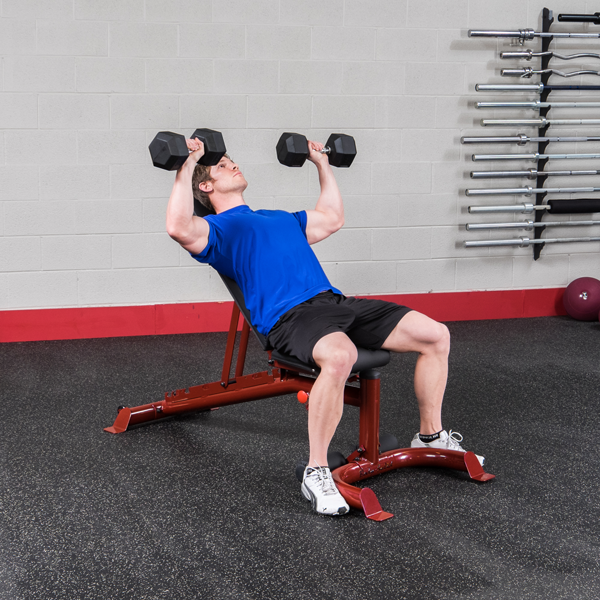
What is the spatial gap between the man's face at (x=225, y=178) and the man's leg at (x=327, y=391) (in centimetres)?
76

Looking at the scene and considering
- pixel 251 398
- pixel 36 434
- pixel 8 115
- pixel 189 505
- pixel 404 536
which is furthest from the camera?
pixel 8 115

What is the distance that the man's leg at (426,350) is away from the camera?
2.06 metres

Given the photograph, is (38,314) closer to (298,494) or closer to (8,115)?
(8,115)

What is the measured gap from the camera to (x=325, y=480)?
1.86 m

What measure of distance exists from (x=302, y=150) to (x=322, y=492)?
112 cm

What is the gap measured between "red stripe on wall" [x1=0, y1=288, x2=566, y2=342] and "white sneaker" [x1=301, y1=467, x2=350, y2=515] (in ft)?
7.74

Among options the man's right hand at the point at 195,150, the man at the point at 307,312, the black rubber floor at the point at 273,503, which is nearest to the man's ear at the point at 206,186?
the man at the point at 307,312

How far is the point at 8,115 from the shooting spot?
3758 mm


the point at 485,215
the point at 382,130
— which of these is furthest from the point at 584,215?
the point at 382,130

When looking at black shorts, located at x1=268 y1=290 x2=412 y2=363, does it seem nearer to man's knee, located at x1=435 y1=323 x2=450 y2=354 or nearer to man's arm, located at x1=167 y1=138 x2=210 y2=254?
man's knee, located at x1=435 y1=323 x2=450 y2=354

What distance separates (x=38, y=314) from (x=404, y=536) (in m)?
2.91

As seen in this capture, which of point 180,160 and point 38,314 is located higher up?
point 180,160

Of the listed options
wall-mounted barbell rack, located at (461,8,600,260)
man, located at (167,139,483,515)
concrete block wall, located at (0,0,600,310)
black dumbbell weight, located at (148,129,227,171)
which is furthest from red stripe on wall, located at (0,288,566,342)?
black dumbbell weight, located at (148,129,227,171)

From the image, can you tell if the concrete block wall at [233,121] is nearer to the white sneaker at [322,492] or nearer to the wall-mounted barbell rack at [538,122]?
the wall-mounted barbell rack at [538,122]
